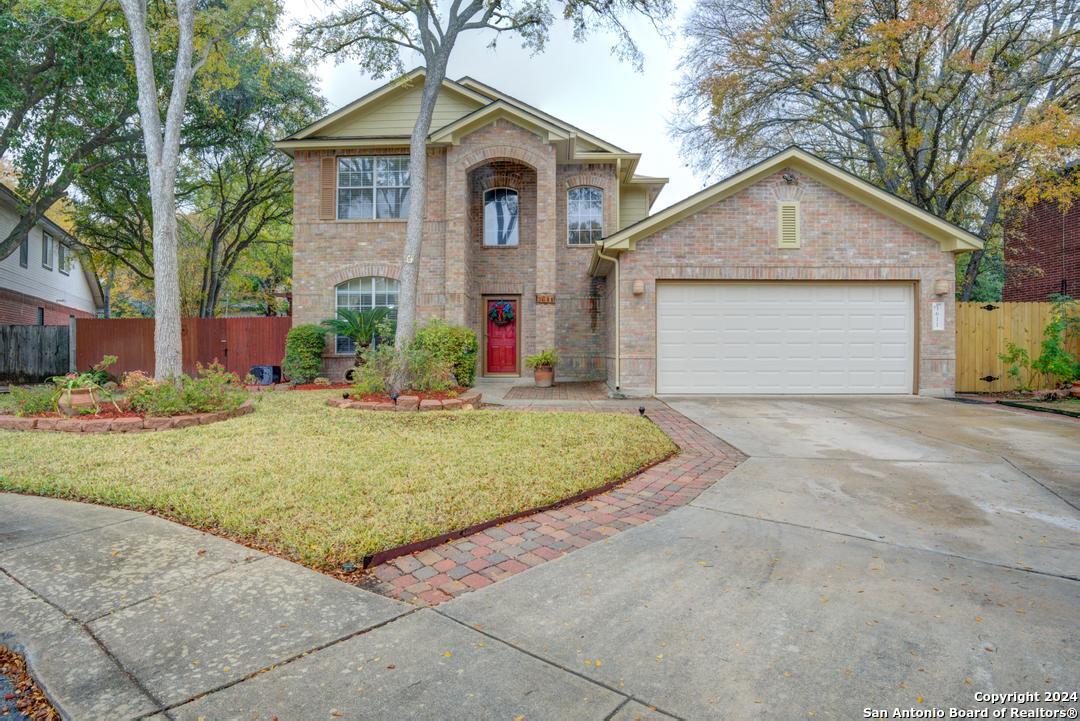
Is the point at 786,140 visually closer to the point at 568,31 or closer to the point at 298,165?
the point at 568,31

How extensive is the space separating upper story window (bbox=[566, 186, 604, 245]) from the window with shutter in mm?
5257

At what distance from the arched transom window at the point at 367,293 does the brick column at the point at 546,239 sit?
3.79 m

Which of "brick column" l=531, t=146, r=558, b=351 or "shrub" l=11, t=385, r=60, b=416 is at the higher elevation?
"brick column" l=531, t=146, r=558, b=351

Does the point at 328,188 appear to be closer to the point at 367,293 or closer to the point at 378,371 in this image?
the point at 367,293

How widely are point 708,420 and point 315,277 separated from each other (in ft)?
35.7

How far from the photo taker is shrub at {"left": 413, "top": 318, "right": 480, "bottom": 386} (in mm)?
11227

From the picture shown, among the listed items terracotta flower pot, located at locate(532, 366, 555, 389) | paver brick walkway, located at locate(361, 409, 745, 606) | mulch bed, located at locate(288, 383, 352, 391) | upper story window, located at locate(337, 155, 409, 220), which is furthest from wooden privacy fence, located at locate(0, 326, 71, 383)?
paver brick walkway, located at locate(361, 409, 745, 606)

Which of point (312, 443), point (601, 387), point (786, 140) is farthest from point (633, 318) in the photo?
point (786, 140)

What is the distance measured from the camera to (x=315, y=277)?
46.9ft

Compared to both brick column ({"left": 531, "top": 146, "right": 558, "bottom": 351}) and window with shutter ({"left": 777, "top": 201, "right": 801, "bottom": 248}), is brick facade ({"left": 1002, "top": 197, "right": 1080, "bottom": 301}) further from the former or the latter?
brick column ({"left": 531, "top": 146, "right": 558, "bottom": 351})

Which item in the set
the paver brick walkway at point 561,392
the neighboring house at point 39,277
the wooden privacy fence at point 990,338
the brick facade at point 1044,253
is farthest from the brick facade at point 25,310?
the brick facade at point 1044,253

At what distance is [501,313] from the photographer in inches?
587

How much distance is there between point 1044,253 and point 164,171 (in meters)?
22.7

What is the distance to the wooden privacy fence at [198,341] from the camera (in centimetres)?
1488
